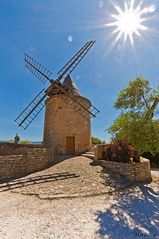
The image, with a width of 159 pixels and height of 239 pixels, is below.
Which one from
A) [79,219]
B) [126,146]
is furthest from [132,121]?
[79,219]

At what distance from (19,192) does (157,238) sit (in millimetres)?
5832

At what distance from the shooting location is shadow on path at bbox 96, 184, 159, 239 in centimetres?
437

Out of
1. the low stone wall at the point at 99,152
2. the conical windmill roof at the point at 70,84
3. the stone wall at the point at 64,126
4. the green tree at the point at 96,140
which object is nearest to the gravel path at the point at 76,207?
the low stone wall at the point at 99,152

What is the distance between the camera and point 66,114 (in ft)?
58.3

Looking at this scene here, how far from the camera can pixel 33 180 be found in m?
8.85

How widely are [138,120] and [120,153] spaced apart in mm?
2935

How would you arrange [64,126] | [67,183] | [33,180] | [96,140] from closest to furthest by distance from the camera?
[67,183]
[33,180]
[64,126]
[96,140]

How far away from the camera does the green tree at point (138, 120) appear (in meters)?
10.3

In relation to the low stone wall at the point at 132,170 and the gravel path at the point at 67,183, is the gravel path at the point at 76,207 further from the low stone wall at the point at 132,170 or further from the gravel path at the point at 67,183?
the low stone wall at the point at 132,170

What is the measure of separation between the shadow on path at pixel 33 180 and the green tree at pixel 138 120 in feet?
15.0

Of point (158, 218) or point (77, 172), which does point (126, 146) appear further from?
point (158, 218)

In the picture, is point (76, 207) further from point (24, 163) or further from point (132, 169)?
point (132, 169)

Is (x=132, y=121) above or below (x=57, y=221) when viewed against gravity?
above

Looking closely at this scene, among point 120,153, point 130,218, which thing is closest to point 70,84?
point 120,153
